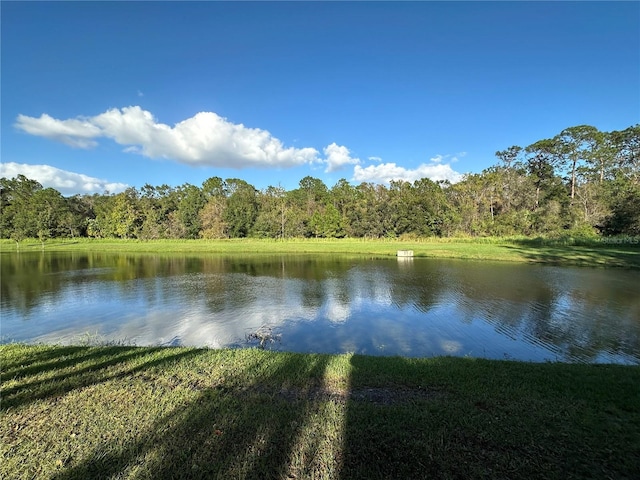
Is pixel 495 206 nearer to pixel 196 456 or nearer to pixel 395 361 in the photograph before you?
pixel 395 361

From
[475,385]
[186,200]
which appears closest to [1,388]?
[475,385]

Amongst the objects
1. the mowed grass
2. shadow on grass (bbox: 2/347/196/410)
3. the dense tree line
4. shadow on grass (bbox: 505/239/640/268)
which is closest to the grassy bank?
shadow on grass (bbox: 505/239/640/268)

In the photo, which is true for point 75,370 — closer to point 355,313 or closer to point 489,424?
point 489,424

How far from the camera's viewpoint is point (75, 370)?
5324 millimetres

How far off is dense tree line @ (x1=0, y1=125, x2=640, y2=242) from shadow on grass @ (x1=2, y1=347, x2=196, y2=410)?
1944 inches

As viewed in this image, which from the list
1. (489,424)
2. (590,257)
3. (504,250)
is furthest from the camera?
(504,250)

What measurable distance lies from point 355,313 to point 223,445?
935 centimetres

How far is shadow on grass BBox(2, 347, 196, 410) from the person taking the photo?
448 centimetres

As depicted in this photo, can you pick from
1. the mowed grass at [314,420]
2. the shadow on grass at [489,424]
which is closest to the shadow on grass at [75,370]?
the mowed grass at [314,420]

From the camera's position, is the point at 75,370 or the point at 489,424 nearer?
the point at 489,424

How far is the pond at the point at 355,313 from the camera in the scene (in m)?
9.05

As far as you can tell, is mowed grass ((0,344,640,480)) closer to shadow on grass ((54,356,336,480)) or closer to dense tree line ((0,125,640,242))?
shadow on grass ((54,356,336,480))

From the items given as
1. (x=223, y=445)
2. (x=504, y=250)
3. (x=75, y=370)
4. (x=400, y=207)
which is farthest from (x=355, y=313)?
(x=400, y=207)

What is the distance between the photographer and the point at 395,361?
243 inches
